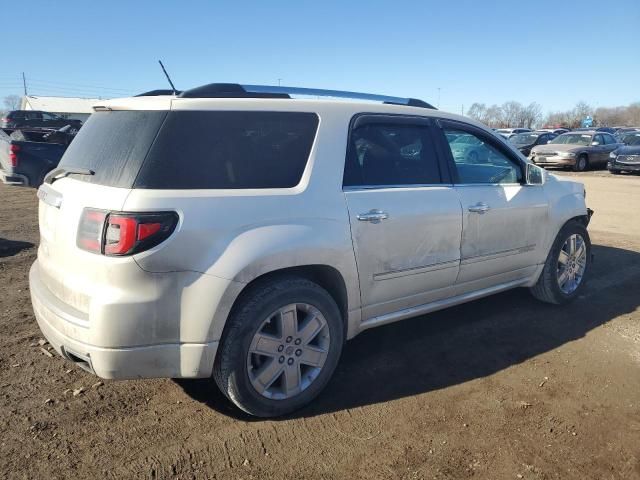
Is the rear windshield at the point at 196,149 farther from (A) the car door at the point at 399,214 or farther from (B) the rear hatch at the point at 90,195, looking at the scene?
(A) the car door at the point at 399,214

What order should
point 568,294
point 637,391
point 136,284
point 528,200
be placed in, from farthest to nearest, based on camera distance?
point 568,294 → point 528,200 → point 637,391 → point 136,284

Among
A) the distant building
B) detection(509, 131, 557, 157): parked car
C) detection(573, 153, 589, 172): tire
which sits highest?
detection(509, 131, 557, 157): parked car

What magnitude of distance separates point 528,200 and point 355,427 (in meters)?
2.52

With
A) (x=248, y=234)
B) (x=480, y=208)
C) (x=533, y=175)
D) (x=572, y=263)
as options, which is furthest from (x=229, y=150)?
(x=572, y=263)

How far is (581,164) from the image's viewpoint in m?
20.9

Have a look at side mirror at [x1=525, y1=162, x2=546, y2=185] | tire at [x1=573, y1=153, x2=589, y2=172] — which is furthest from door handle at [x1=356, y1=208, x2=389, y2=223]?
tire at [x1=573, y1=153, x2=589, y2=172]

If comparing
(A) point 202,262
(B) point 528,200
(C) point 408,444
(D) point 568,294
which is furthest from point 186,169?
(D) point 568,294

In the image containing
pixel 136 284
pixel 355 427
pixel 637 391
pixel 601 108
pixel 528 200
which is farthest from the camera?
pixel 601 108

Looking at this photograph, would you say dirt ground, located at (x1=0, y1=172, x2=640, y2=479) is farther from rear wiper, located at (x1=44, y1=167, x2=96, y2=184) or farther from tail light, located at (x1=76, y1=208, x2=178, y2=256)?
rear wiper, located at (x1=44, y1=167, x2=96, y2=184)

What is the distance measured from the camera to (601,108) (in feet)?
373

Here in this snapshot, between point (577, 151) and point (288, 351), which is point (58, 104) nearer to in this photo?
point (577, 151)

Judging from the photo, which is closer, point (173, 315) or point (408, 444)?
point (173, 315)

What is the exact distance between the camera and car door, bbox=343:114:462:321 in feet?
10.4

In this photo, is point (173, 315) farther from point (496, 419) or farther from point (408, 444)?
point (496, 419)
